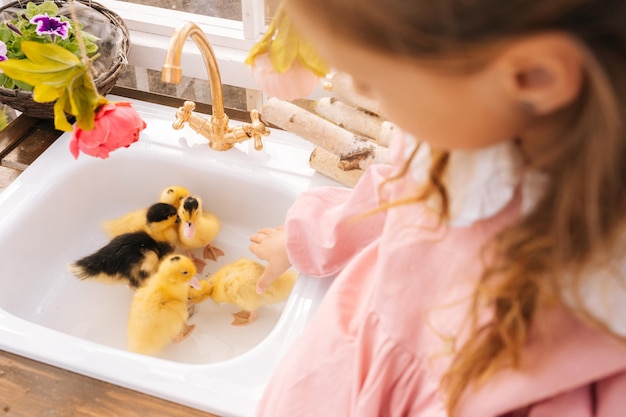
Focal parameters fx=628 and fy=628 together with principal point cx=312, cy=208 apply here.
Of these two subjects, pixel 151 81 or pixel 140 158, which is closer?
pixel 140 158

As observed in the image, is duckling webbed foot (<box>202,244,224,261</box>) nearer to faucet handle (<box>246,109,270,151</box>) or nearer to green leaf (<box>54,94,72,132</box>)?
faucet handle (<box>246,109,270,151</box>)

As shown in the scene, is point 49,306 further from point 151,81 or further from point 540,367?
point 540,367

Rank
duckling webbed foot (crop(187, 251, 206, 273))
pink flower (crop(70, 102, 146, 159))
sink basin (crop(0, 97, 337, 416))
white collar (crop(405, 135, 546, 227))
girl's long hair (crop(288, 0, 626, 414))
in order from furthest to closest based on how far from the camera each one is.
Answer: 1. duckling webbed foot (crop(187, 251, 206, 273))
2. sink basin (crop(0, 97, 337, 416))
3. pink flower (crop(70, 102, 146, 159))
4. white collar (crop(405, 135, 546, 227))
5. girl's long hair (crop(288, 0, 626, 414))

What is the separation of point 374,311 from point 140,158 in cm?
71

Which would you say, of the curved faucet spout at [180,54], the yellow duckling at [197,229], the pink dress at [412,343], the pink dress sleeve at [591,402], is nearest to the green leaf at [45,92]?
the curved faucet spout at [180,54]

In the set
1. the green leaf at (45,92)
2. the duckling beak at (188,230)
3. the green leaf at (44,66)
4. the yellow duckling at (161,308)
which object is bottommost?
the yellow duckling at (161,308)

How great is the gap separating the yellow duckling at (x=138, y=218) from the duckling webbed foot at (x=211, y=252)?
0.07 metres

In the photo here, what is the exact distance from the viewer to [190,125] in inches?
45.6

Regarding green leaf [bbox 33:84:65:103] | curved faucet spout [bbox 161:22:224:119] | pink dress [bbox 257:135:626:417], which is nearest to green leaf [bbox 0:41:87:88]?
green leaf [bbox 33:84:65:103]

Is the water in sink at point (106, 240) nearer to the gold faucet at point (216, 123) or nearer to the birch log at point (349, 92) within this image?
the gold faucet at point (216, 123)

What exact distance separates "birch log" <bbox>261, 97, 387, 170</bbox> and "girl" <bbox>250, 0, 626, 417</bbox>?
0.75ft

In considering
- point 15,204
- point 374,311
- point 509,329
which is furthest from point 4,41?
point 509,329

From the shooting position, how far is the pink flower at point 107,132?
744 mm

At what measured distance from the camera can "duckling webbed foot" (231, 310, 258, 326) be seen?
1.13 m
